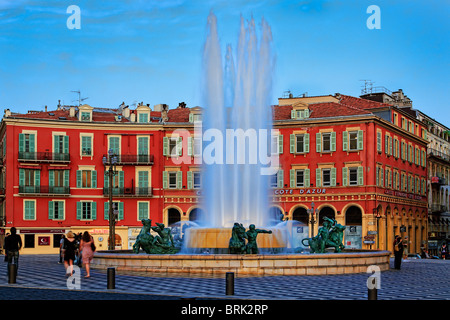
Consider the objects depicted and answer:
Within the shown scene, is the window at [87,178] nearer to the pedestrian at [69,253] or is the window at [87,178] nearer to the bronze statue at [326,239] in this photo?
the bronze statue at [326,239]

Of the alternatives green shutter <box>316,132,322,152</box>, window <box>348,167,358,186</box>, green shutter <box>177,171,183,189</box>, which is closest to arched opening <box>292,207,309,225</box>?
window <box>348,167,358,186</box>

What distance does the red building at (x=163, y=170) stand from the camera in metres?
58.3

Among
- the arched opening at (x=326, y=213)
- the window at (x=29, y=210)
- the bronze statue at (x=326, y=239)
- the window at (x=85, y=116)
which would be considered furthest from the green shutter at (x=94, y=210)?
the bronze statue at (x=326, y=239)

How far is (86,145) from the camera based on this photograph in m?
60.6

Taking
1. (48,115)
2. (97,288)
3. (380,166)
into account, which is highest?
(48,115)

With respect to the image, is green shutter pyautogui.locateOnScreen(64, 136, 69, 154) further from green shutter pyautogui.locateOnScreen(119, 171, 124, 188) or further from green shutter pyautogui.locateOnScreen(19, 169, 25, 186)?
green shutter pyautogui.locateOnScreen(119, 171, 124, 188)

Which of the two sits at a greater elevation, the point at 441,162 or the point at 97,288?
the point at 441,162

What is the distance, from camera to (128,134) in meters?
61.7

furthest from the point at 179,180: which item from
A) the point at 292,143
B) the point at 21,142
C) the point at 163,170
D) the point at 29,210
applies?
the point at 21,142

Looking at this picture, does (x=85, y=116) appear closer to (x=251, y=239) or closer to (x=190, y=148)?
(x=190, y=148)

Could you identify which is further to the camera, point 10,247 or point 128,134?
point 128,134
